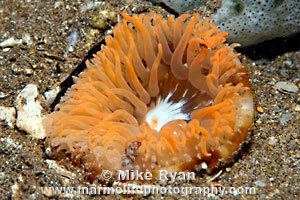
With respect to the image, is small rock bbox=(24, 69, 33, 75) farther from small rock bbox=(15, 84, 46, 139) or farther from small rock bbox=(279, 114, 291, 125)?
small rock bbox=(279, 114, 291, 125)

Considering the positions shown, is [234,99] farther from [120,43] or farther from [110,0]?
[110,0]

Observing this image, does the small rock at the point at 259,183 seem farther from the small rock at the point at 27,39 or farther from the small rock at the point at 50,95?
the small rock at the point at 27,39

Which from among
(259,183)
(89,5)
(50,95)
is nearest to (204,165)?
(259,183)

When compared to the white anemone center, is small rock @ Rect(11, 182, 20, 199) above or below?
below

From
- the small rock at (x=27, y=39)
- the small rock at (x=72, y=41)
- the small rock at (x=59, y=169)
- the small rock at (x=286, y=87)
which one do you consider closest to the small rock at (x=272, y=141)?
the small rock at (x=286, y=87)

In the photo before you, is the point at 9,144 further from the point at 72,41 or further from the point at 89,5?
the point at 89,5

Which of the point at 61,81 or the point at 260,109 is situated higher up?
the point at 61,81

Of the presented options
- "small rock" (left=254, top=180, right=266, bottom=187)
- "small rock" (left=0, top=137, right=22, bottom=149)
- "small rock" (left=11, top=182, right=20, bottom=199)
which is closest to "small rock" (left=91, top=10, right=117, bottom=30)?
"small rock" (left=0, top=137, right=22, bottom=149)

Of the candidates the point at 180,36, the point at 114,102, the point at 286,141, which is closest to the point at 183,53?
the point at 180,36
